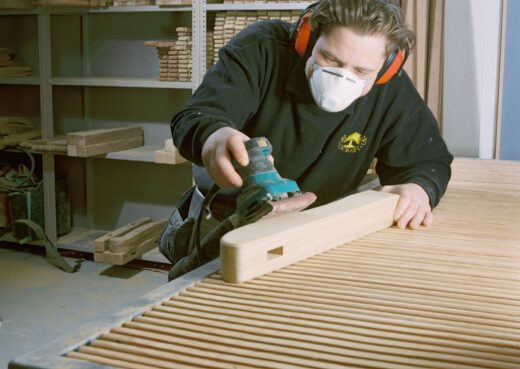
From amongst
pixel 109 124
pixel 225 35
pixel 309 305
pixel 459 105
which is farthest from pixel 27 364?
pixel 109 124

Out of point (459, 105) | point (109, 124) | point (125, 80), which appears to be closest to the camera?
point (459, 105)

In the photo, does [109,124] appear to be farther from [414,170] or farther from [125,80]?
[414,170]

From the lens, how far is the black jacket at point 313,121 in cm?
174

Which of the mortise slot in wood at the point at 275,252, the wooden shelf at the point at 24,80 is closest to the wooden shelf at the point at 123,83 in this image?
the wooden shelf at the point at 24,80

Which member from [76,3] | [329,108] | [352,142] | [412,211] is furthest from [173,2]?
[412,211]

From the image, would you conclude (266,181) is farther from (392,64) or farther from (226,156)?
(392,64)

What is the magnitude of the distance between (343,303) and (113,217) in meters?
4.23

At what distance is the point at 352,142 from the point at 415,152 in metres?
0.18

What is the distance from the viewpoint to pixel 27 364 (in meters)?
0.77

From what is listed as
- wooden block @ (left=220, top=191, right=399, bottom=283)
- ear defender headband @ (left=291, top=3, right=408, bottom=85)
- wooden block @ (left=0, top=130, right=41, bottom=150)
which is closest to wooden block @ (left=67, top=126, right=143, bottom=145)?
wooden block @ (left=0, top=130, right=41, bottom=150)

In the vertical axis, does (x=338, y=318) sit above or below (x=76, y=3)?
below

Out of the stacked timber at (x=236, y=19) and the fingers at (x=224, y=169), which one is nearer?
the fingers at (x=224, y=169)

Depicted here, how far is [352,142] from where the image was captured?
1.90m

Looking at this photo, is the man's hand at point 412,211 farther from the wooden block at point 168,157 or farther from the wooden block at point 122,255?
the wooden block at point 122,255
